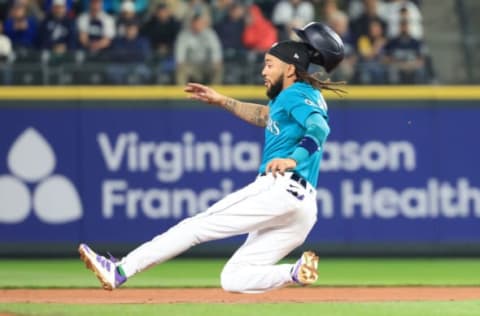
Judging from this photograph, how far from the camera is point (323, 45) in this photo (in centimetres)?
813

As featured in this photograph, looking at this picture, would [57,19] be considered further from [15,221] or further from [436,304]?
[436,304]

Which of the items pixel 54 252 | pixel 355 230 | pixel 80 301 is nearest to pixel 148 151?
pixel 54 252

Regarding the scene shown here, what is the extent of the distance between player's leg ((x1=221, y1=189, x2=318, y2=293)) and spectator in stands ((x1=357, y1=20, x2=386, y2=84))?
21.7 feet

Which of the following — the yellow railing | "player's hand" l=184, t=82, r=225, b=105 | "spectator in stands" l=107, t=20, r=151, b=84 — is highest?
"spectator in stands" l=107, t=20, r=151, b=84

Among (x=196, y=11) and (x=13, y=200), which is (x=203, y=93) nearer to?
(x=13, y=200)

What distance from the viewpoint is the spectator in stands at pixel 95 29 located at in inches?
593

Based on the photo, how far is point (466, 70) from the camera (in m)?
14.7

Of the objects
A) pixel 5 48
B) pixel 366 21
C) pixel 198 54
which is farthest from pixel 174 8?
pixel 366 21

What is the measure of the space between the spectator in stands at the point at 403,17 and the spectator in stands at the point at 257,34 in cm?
144

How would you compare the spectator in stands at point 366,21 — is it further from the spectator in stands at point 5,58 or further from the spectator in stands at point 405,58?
A: the spectator in stands at point 5,58

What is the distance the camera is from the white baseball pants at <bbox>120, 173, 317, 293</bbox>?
310 inches

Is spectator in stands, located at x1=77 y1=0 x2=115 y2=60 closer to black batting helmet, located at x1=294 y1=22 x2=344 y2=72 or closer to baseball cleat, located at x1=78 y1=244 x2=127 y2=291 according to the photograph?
black batting helmet, located at x1=294 y1=22 x2=344 y2=72

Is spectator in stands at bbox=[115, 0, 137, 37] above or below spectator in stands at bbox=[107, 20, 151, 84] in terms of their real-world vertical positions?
above

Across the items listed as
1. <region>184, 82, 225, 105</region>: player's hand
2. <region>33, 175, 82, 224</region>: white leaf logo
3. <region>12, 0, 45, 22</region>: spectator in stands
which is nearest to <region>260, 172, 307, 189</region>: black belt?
<region>184, 82, 225, 105</region>: player's hand
